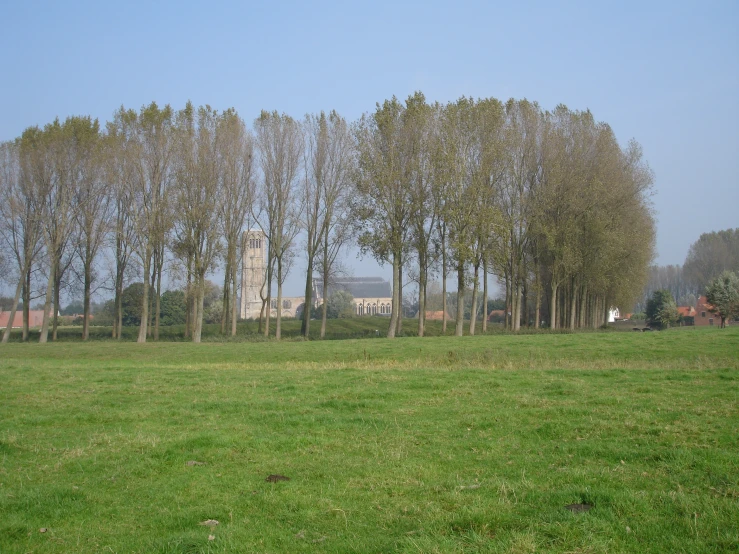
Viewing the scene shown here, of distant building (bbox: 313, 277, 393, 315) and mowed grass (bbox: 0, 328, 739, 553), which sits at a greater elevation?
distant building (bbox: 313, 277, 393, 315)

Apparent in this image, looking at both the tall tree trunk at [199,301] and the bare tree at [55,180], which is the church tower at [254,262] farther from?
the bare tree at [55,180]

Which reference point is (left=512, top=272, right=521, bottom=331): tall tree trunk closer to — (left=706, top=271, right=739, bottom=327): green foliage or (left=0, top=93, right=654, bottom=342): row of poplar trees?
(left=0, top=93, right=654, bottom=342): row of poplar trees

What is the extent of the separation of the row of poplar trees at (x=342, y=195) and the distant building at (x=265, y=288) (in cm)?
268

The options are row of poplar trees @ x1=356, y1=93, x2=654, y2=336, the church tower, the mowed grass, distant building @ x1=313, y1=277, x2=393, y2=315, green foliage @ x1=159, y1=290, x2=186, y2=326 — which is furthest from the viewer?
distant building @ x1=313, y1=277, x2=393, y2=315

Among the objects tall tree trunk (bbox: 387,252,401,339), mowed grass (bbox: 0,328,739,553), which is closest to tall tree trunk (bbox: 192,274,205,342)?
tall tree trunk (bbox: 387,252,401,339)

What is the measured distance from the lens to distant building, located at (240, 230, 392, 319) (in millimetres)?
50562

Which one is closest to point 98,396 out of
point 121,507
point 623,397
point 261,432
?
point 261,432

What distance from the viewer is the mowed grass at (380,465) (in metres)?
5.47

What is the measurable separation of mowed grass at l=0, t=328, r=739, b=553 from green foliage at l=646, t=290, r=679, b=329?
208 feet

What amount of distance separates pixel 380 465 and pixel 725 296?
59.3 m

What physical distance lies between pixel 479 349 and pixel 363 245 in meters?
18.8

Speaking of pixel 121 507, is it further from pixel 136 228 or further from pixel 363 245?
pixel 136 228

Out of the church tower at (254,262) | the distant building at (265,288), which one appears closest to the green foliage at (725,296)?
the distant building at (265,288)

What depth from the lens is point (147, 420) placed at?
35.4ft
